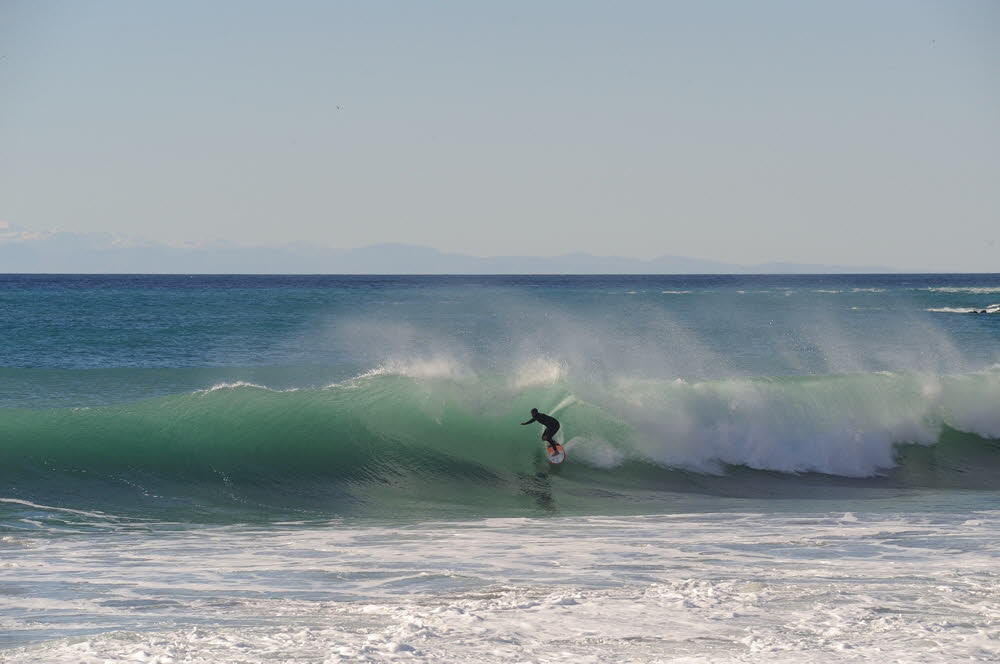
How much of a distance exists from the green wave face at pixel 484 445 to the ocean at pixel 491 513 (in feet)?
0.19

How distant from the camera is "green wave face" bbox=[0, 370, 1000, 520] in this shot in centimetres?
1304

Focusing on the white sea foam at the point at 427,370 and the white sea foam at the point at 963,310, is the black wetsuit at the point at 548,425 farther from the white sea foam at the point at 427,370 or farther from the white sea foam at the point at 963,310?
the white sea foam at the point at 963,310

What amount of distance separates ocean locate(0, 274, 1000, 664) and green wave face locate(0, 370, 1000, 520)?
6cm

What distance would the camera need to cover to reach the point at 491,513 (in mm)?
11906

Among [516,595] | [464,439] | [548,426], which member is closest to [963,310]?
[464,439]

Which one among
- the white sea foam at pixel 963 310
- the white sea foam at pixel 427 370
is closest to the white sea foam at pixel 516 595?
the white sea foam at pixel 427 370

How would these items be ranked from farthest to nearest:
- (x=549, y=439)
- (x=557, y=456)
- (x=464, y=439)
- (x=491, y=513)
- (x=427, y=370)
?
(x=427, y=370), (x=464, y=439), (x=557, y=456), (x=549, y=439), (x=491, y=513)

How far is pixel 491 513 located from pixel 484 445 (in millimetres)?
4126

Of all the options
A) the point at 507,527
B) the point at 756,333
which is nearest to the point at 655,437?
the point at 507,527

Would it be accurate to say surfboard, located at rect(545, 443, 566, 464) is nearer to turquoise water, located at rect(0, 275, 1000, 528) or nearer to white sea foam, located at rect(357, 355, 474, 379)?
turquoise water, located at rect(0, 275, 1000, 528)

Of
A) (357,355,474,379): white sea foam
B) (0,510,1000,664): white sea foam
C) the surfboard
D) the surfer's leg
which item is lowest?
(0,510,1000,664): white sea foam

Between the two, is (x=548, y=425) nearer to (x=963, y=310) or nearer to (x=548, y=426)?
(x=548, y=426)

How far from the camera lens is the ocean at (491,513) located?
21.5 feet

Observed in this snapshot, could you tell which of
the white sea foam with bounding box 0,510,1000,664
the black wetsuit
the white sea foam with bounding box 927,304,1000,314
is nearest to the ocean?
the white sea foam with bounding box 0,510,1000,664
